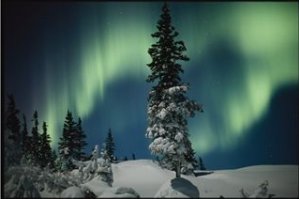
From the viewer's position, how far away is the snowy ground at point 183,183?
19.8 m

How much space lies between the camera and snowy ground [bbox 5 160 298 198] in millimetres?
19750

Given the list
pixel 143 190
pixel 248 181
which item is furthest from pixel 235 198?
pixel 143 190

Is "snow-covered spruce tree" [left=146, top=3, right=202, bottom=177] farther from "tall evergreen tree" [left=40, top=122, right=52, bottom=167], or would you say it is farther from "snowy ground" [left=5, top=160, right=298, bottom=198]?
"tall evergreen tree" [left=40, top=122, right=52, bottom=167]

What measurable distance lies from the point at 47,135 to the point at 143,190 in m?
7.63

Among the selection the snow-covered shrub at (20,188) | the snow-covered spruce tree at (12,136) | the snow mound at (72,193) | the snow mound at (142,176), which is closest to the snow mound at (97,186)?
the snow mound at (142,176)

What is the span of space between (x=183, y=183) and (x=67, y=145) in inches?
363

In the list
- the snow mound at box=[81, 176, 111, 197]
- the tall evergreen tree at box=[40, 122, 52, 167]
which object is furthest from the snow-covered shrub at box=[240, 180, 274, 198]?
the tall evergreen tree at box=[40, 122, 52, 167]

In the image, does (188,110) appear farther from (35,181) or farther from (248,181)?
(35,181)

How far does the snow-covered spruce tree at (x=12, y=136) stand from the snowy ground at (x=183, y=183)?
1.29 meters

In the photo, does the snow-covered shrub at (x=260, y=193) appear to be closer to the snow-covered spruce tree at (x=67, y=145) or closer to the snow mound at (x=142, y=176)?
the snow mound at (x=142, y=176)

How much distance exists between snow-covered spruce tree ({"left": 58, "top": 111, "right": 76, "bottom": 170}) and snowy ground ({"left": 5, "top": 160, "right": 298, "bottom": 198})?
167 inches

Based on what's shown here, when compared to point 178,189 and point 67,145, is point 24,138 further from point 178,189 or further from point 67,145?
point 178,189

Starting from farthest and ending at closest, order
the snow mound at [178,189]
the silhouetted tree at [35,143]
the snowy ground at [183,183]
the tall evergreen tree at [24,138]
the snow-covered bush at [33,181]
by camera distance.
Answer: the silhouetted tree at [35,143] → the tall evergreen tree at [24,138] → the snow-covered bush at [33,181] → the snowy ground at [183,183] → the snow mound at [178,189]

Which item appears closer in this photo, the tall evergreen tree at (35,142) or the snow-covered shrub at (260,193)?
the snow-covered shrub at (260,193)
